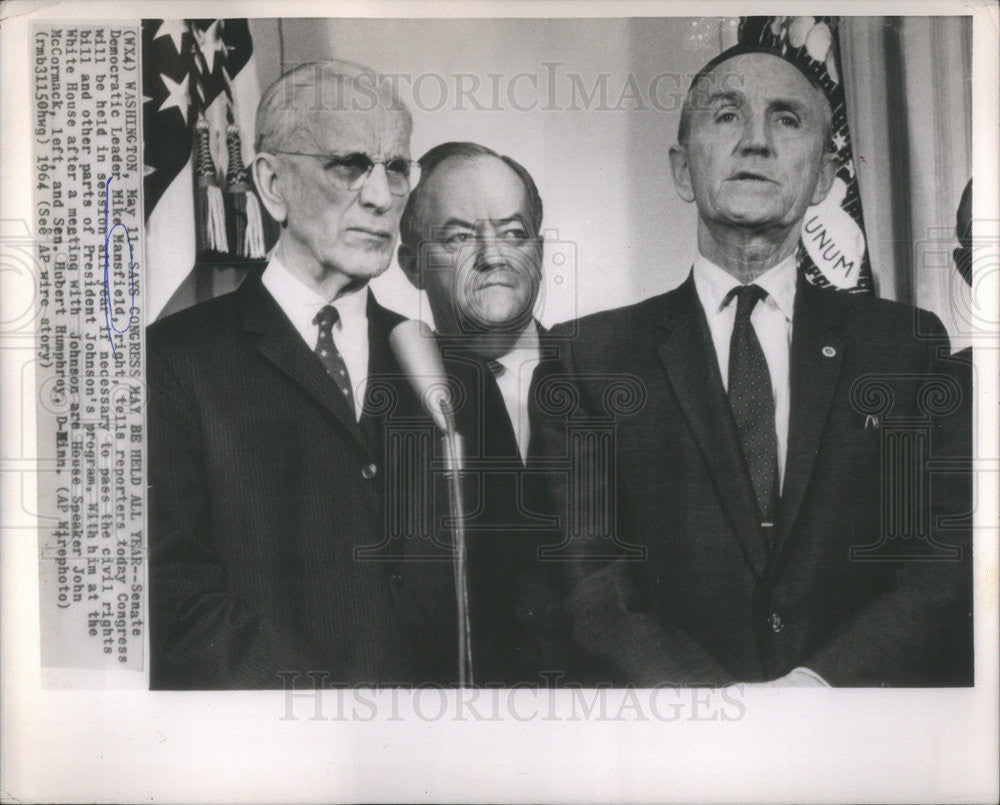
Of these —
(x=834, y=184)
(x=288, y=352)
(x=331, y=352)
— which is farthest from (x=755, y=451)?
(x=288, y=352)

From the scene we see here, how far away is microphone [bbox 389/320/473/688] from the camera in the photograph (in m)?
2.01

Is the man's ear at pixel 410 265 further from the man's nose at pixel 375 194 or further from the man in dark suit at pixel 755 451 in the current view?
the man in dark suit at pixel 755 451

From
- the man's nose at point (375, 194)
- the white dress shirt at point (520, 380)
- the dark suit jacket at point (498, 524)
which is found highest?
the man's nose at point (375, 194)

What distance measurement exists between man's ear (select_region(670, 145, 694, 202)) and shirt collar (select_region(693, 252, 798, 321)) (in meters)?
0.16

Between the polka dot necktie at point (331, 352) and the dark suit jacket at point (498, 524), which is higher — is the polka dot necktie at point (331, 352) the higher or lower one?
the higher one

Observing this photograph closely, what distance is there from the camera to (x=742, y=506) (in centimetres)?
199

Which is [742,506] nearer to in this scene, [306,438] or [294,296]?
[306,438]

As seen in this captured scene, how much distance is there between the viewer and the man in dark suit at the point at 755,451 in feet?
6.56

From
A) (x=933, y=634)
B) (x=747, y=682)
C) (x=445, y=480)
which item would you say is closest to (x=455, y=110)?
(x=445, y=480)

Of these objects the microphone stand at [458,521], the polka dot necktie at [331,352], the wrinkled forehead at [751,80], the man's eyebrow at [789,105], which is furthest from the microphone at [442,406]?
the man's eyebrow at [789,105]

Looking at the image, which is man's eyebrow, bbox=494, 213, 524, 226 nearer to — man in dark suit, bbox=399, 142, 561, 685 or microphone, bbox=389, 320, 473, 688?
man in dark suit, bbox=399, 142, 561, 685

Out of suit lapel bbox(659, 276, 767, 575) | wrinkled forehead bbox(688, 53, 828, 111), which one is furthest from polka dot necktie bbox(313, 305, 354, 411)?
wrinkled forehead bbox(688, 53, 828, 111)

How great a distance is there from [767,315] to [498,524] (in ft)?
2.82

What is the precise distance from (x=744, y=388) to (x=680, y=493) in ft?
1.01
